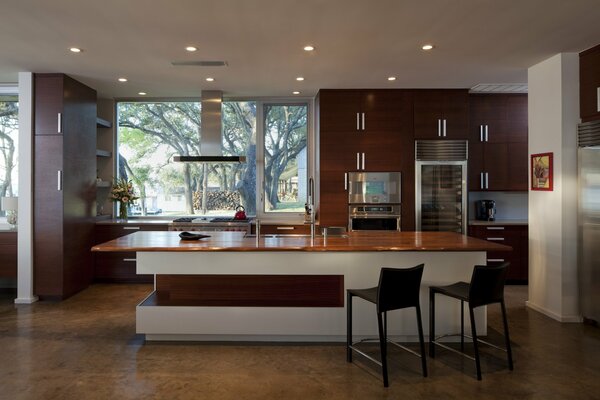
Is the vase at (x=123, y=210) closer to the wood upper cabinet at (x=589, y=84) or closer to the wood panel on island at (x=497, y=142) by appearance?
the wood panel on island at (x=497, y=142)

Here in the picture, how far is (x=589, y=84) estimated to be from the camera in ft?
14.1

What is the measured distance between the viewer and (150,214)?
23.1ft

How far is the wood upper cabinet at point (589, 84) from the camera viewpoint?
4203 millimetres

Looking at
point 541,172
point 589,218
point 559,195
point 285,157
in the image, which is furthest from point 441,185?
point 285,157

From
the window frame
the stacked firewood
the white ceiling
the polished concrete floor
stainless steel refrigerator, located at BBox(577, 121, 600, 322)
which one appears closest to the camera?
the polished concrete floor

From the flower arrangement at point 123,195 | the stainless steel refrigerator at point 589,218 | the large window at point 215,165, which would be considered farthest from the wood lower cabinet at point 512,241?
the flower arrangement at point 123,195

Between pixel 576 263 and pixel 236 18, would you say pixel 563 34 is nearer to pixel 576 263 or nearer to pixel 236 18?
pixel 576 263

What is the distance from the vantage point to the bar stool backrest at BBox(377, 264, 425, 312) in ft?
10.1

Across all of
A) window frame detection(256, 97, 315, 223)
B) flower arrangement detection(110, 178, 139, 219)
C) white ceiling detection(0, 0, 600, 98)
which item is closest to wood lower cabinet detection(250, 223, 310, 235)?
window frame detection(256, 97, 315, 223)

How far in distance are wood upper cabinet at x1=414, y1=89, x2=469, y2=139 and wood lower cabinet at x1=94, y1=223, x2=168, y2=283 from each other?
412 cm

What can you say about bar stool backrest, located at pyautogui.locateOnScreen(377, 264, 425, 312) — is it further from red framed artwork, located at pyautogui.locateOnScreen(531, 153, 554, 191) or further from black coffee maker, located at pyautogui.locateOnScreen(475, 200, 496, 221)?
black coffee maker, located at pyautogui.locateOnScreen(475, 200, 496, 221)

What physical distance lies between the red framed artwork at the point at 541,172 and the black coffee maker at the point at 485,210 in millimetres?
1643

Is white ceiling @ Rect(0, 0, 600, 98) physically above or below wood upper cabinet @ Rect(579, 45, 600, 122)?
above

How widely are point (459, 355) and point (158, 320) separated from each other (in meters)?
2.57
